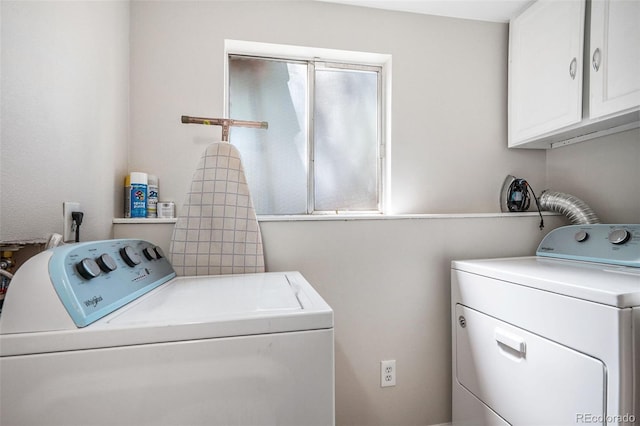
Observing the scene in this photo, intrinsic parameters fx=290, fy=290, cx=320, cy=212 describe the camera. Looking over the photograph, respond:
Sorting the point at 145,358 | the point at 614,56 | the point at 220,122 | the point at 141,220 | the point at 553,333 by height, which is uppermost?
the point at 614,56

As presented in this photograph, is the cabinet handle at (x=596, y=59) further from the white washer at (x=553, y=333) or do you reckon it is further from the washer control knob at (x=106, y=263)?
the washer control knob at (x=106, y=263)

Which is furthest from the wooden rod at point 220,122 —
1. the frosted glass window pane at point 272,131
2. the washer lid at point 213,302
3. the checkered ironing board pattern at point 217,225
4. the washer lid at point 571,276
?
the washer lid at point 571,276

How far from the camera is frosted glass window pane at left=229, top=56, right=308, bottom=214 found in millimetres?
1670

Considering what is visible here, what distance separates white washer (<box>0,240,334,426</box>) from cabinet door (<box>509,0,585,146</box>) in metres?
1.61

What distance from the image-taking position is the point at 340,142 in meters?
1.79

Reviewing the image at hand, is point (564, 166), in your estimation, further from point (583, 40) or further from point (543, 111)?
point (583, 40)

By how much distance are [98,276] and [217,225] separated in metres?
0.56

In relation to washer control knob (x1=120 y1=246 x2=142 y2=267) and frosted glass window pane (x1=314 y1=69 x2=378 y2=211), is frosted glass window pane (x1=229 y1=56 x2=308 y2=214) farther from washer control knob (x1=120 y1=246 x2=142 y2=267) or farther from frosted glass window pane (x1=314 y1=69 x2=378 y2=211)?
washer control knob (x1=120 y1=246 x2=142 y2=267)

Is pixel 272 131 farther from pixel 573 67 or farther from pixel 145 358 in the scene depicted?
pixel 573 67

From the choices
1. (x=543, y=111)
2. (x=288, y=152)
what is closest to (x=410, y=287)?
(x=288, y=152)

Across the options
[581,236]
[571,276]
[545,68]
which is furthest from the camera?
[545,68]

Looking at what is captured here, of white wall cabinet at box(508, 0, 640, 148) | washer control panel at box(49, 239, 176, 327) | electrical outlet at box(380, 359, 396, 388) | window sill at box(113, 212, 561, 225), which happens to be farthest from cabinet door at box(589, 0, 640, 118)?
washer control panel at box(49, 239, 176, 327)

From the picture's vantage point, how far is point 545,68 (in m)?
1.52
